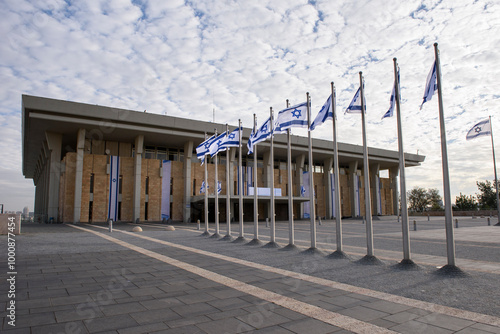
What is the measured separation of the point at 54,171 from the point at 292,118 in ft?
120

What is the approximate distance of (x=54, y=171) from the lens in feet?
133

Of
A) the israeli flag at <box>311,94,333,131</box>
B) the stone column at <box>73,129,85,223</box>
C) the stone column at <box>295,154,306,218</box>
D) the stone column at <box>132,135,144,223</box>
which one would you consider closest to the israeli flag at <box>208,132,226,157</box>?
Answer: the israeli flag at <box>311,94,333,131</box>

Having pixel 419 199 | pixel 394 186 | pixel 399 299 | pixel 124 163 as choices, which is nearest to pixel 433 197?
pixel 419 199

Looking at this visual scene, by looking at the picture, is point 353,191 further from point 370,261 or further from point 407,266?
point 407,266

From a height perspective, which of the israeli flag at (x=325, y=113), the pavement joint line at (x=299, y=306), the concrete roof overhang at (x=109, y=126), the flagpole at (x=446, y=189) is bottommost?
the pavement joint line at (x=299, y=306)

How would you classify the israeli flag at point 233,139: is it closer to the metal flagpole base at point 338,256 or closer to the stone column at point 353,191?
the metal flagpole base at point 338,256

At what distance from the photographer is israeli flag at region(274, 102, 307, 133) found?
13662 millimetres

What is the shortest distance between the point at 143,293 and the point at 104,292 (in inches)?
32.5

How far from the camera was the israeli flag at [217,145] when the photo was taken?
19384 mm

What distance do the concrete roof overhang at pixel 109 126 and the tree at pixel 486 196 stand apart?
142 ft

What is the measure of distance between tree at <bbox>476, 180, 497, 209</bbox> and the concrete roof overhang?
43430 millimetres

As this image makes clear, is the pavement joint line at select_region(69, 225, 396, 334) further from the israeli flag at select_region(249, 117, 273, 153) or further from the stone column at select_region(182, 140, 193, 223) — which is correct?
the stone column at select_region(182, 140, 193, 223)

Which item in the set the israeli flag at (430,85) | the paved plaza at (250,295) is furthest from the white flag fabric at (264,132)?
the israeli flag at (430,85)

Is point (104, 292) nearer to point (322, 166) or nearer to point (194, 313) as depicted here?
point (194, 313)
